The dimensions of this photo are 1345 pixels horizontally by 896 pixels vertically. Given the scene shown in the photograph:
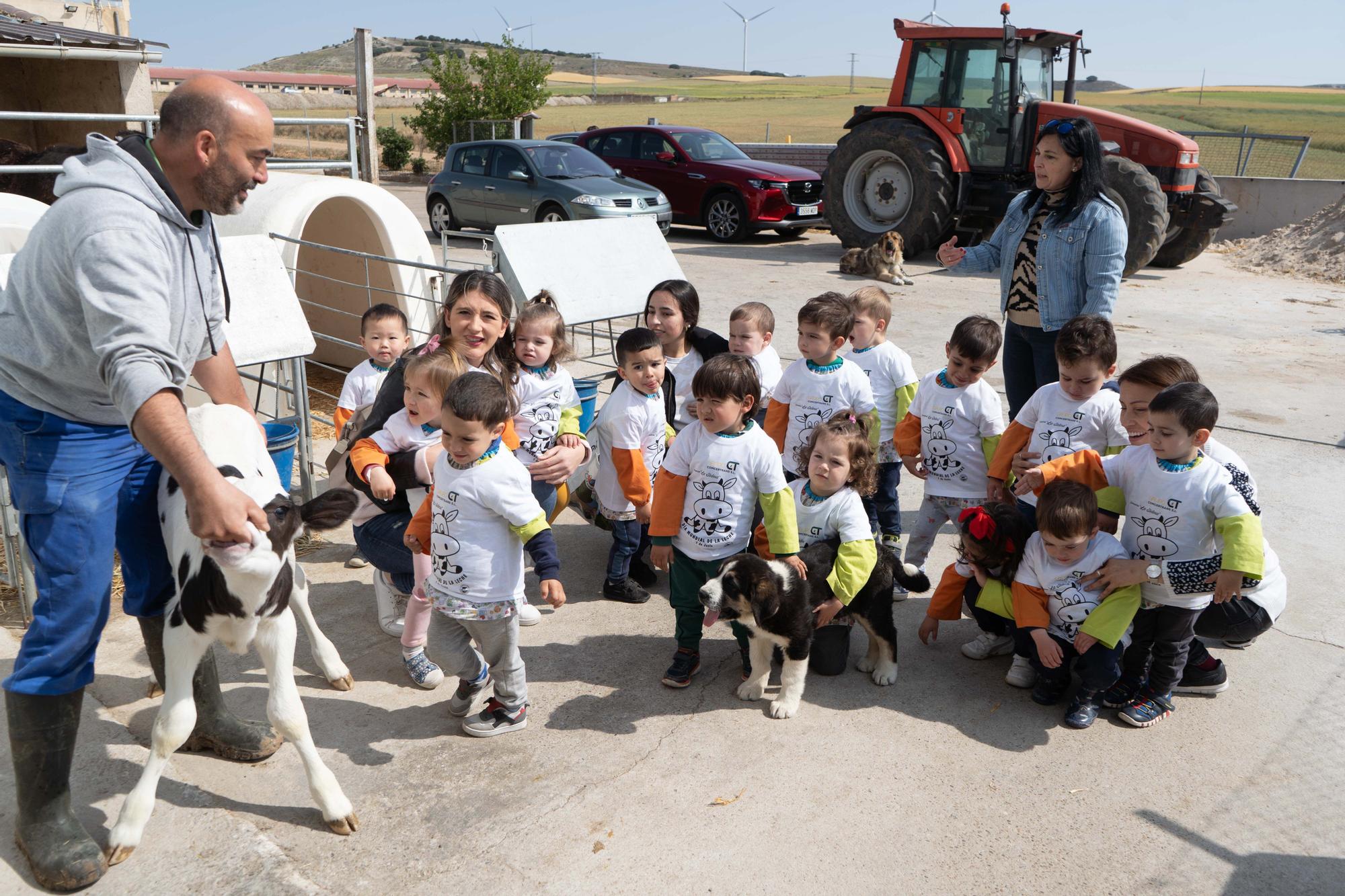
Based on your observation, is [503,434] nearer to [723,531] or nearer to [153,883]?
[723,531]

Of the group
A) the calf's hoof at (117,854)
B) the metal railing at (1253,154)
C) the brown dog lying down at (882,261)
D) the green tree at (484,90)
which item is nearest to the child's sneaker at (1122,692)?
the calf's hoof at (117,854)

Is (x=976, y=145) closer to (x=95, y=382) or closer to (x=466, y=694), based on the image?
(x=466, y=694)

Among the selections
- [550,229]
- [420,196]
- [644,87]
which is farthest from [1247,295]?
[644,87]

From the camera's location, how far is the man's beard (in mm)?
2537

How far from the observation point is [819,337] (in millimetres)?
4301

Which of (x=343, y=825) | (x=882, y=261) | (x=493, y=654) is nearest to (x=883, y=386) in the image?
(x=493, y=654)

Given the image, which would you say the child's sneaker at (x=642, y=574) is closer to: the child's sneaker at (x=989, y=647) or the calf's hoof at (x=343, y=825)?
the child's sneaker at (x=989, y=647)

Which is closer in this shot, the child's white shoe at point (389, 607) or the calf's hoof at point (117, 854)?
the calf's hoof at point (117, 854)

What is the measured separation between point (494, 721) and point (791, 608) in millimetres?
1090

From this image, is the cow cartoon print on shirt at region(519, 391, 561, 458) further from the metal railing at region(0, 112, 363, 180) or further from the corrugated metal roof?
the corrugated metal roof

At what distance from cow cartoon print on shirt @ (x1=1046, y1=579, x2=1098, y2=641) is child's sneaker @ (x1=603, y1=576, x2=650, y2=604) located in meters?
1.78

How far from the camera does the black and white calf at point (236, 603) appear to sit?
2584 mm

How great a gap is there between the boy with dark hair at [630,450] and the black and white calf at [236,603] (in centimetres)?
158

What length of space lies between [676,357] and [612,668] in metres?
1.67
